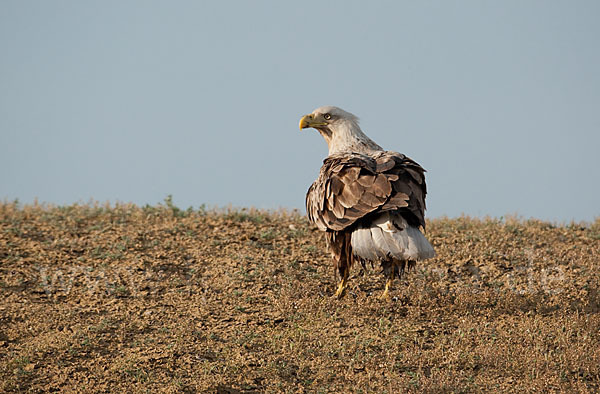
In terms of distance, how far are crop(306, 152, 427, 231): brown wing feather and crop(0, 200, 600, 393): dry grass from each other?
136cm

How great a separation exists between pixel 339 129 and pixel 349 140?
30cm

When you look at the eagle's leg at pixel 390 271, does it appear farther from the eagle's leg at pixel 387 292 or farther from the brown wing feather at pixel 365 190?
the brown wing feather at pixel 365 190

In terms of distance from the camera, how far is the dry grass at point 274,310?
7.68 metres

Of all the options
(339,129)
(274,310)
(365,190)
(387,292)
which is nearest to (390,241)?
(365,190)

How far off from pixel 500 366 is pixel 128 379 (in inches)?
164

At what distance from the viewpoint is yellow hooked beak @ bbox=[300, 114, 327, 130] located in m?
10.9

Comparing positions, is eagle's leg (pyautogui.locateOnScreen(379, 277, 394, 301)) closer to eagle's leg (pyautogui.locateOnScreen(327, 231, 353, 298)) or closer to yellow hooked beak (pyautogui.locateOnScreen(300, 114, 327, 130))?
eagle's leg (pyautogui.locateOnScreen(327, 231, 353, 298))

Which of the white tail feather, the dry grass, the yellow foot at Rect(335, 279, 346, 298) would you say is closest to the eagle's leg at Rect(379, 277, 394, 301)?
the dry grass

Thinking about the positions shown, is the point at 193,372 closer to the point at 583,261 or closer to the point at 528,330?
the point at 528,330

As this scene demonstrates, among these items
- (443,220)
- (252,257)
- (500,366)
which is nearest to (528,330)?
(500,366)

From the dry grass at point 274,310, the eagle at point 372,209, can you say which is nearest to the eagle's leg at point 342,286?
the eagle at point 372,209

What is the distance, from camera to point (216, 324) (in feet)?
29.9

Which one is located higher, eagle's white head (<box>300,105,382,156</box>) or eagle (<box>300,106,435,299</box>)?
eagle's white head (<box>300,105,382,156</box>)

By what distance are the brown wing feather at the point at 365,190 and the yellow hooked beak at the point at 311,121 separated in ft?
4.77
